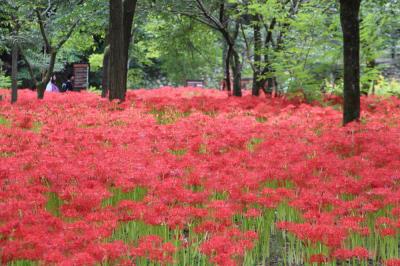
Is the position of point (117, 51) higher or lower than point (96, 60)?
lower

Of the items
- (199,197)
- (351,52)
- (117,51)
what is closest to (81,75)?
(117,51)

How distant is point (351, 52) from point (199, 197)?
5.92 m

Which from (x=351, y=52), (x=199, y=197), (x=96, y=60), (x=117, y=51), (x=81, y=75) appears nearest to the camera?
(x=199, y=197)

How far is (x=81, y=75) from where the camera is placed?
2991 cm

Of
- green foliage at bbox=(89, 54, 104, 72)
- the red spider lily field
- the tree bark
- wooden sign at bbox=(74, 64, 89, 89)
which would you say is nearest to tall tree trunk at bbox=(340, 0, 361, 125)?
the red spider lily field

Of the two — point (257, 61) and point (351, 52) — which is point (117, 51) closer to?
point (257, 61)

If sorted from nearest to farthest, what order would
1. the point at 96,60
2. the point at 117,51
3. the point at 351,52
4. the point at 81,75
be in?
the point at 351,52
the point at 117,51
the point at 81,75
the point at 96,60

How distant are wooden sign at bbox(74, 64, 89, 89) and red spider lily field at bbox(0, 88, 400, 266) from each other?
20.4m

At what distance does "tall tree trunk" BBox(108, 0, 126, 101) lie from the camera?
14.5m

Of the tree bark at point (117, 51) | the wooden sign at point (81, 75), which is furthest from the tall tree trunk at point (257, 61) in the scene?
the wooden sign at point (81, 75)

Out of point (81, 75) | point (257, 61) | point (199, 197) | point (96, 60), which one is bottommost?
point (199, 197)

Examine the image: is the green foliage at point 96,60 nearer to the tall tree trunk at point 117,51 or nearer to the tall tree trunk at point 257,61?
the tall tree trunk at point 257,61

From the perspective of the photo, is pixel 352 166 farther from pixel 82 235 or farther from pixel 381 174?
pixel 82 235

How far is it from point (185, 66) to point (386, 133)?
111 feet
